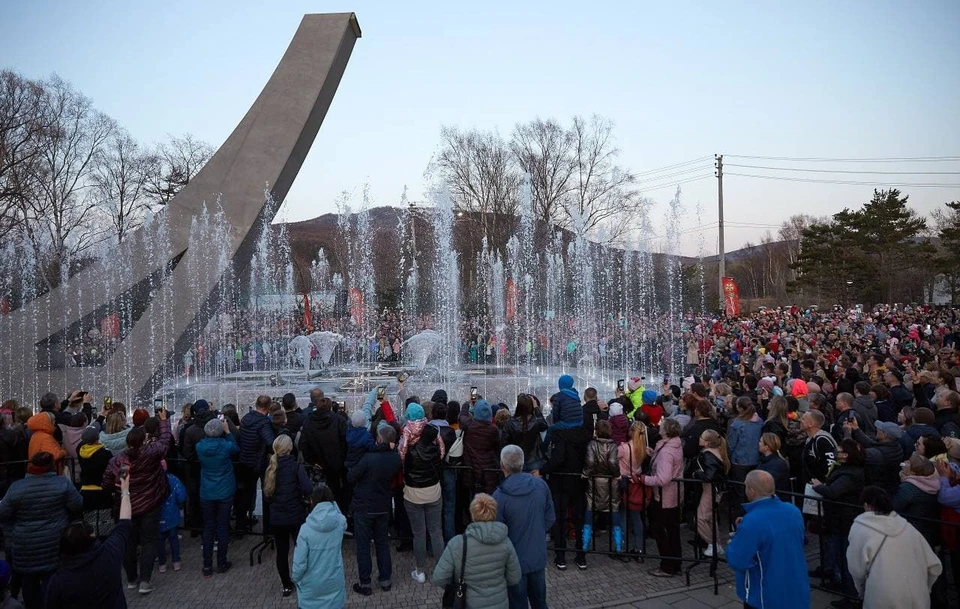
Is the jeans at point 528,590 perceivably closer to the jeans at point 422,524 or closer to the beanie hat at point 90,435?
the jeans at point 422,524

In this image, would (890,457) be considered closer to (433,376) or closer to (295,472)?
(295,472)

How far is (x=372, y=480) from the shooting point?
4891mm

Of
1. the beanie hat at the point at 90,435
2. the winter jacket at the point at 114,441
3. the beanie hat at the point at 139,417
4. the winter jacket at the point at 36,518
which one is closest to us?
the winter jacket at the point at 36,518

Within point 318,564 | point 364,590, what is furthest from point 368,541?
point 318,564

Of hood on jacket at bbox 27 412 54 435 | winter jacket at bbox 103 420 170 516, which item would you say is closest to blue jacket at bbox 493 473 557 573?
winter jacket at bbox 103 420 170 516

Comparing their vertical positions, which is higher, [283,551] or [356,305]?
[356,305]

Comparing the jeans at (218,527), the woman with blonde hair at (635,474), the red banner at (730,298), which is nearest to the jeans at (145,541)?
the jeans at (218,527)

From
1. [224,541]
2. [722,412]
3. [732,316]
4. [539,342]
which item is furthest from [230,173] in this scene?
[732,316]

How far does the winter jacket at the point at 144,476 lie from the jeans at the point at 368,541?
181 centimetres

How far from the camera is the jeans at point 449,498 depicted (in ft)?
18.4

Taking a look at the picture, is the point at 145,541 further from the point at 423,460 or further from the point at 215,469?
the point at 423,460

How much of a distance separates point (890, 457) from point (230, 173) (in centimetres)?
1367

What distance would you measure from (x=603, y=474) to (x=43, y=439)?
17.9ft

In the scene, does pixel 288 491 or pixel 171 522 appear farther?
pixel 171 522
